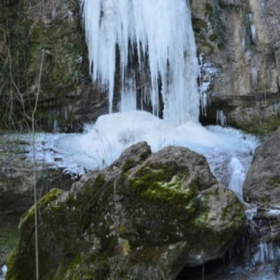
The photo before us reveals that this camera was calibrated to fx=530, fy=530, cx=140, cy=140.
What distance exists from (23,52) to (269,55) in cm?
387

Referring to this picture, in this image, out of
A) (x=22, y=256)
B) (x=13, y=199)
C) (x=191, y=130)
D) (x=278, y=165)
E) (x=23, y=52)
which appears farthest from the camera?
(x=23, y=52)

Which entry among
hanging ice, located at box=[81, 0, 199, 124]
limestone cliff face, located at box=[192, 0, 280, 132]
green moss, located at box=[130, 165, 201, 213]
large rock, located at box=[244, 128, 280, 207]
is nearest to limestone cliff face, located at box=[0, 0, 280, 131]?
limestone cliff face, located at box=[192, 0, 280, 132]

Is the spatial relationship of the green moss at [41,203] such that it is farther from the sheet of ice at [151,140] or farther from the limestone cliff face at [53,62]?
the limestone cliff face at [53,62]

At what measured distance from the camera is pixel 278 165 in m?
5.76

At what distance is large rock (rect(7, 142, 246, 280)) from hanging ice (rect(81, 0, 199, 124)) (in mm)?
3256

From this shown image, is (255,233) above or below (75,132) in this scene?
below

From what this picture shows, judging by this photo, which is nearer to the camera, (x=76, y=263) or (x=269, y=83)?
(x=76, y=263)

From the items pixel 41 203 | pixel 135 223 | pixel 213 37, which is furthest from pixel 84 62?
pixel 135 223

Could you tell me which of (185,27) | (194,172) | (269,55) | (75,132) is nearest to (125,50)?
(185,27)

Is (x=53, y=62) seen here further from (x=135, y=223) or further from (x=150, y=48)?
(x=135, y=223)

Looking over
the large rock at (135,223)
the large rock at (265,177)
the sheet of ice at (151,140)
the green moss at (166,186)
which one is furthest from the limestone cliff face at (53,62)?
the green moss at (166,186)

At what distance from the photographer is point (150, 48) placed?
8.19m

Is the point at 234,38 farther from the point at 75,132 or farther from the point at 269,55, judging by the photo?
the point at 75,132

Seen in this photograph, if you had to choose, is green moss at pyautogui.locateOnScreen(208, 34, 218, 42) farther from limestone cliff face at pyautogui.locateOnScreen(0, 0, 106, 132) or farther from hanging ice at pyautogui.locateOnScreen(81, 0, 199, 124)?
limestone cliff face at pyautogui.locateOnScreen(0, 0, 106, 132)
